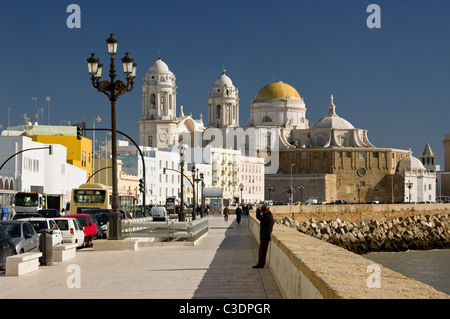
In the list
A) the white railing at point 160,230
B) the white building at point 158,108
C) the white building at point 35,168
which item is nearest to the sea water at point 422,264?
the white railing at point 160,230

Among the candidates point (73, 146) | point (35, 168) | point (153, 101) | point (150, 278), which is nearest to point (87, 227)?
point (150, 278)

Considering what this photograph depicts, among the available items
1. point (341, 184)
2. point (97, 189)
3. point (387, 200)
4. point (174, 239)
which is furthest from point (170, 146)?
point (174, 239)

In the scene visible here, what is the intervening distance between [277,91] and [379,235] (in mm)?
100599

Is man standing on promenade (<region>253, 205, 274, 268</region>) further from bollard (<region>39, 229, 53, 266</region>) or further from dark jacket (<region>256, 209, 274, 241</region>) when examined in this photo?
bollard (<region>39, 229, 53, 266</region>)

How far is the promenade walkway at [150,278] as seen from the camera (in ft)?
36.3

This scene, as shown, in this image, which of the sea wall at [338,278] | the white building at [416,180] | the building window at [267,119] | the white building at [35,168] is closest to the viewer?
the sea wall at [338,278]

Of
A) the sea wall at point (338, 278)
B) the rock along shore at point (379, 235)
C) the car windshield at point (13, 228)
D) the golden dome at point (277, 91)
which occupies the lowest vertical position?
the rock along shore at point (379, 235)

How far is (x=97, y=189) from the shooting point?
1683 inches

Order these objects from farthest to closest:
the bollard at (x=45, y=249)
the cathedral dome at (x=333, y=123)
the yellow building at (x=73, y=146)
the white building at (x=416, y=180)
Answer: the cathedral dome at (x=333, y=123), the white building at (x=416, y=180), the yellow building at (x=73, y=146), the bollard at (x=45, y=249)

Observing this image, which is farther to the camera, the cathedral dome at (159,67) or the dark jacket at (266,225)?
the cathedral dome at (159,67)

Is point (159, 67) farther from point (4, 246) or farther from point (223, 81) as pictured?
point (4, 246)

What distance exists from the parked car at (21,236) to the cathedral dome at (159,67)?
113 metres

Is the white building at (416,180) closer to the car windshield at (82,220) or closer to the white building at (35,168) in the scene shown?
the white building at (35,168)

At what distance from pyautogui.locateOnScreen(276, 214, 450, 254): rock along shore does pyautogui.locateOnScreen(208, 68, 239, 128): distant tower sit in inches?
3122
